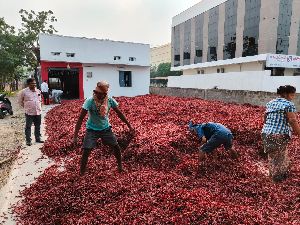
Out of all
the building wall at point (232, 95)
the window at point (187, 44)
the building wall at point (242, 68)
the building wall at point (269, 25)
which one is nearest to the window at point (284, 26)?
the building wall at point (269, 25)

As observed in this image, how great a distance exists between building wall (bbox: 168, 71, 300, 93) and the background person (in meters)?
16.8

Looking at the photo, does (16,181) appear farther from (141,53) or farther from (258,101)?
(141,53)

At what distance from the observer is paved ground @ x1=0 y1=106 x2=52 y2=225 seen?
165 inches

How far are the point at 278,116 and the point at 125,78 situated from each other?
20539 mm

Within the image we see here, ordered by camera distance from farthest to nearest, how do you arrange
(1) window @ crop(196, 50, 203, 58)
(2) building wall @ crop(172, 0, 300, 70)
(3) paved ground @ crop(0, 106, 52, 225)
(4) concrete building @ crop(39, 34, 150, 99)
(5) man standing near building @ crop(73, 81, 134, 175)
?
(1) window @ crop(196, 50, 203, 58) → (2) building wall @ crop(172, 0, 300, 70) → (4) concrete building @ crop(39, 34, 150, 99) → (5) man standing near building @ crop(73, 81, 134, 175) → (3) paved ground @ crop(0, 106, 52, 225)

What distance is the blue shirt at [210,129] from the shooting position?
5328mm

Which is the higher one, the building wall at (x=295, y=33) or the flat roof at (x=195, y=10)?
the flat roof at (x=195, y=10)

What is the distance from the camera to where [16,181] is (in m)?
5.22

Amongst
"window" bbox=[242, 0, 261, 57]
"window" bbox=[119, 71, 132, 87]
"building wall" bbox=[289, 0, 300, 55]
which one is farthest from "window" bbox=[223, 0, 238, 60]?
"window" bbox=[119, 71, 132, 87]

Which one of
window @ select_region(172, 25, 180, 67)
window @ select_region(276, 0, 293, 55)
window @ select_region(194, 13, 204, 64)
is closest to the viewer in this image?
window @ select_region(276, 0, 293, 55)

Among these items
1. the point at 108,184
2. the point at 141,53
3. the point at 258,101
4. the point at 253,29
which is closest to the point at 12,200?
the point at 108,184

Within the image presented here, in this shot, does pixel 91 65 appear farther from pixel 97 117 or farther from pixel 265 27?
pixel 265 27

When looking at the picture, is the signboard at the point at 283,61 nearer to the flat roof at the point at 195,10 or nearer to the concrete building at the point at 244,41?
the concrete building at the point at 244,41

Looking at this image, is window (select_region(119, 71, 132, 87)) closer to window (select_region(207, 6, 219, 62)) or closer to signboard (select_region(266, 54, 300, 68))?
signboard (select_region(266, 54, 300, 68))
